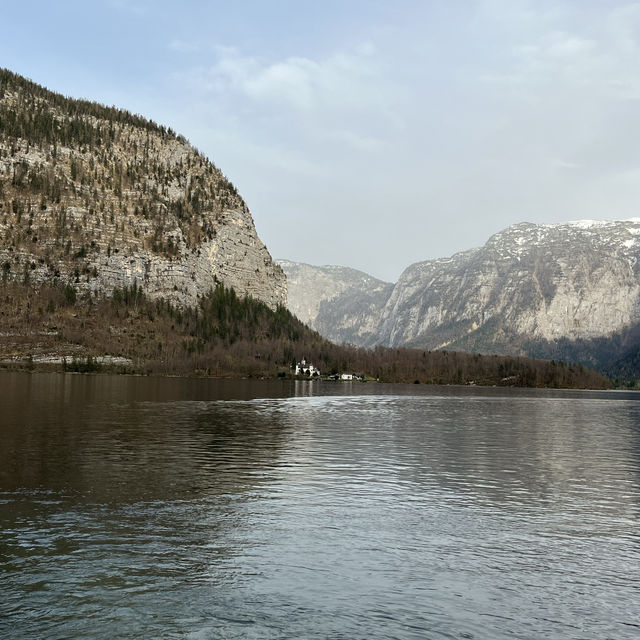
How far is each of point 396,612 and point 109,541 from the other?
527 inches

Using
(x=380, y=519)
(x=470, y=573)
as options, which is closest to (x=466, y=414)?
(x=380, y=519)

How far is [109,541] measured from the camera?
28.2 metres

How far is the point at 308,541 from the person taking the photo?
98.1 feet

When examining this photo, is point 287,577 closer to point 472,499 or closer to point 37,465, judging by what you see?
point 472,499

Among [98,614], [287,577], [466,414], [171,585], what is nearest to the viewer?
[98,614]

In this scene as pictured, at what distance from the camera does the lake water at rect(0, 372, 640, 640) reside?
68.6 feet

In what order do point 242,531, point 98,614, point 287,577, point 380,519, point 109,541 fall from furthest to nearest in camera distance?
point 380,519
point 242,531
point 109,541
point 287,577
point 98,614

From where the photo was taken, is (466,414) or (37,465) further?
(466,414)

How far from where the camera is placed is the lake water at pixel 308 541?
20906mm

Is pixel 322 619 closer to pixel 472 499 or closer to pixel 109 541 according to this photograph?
pixel 109 541

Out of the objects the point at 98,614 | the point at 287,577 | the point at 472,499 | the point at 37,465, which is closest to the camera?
the point at 98,614

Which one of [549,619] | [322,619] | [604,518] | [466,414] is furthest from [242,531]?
[466,414]

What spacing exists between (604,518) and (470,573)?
14604 mm

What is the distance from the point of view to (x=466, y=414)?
120688 millimetres
